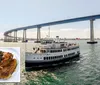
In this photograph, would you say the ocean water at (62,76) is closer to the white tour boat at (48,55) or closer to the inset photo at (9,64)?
the white tour boat at (48,55)

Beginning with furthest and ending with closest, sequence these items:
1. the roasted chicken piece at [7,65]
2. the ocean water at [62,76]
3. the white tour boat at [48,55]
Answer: the white tour boat at [48,55], the ocean water at [62,76], the roasted chicken piece at [7,65]

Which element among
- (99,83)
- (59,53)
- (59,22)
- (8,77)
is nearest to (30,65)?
(59,53)

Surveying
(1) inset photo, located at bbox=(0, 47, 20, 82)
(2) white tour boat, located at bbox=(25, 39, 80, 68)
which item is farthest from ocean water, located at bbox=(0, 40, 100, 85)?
(1) inset photo, located at bbox=(0, 47, 20, 82)

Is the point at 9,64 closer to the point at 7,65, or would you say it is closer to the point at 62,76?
the point at 7,65

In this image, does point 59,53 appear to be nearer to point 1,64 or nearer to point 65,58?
point 65,58

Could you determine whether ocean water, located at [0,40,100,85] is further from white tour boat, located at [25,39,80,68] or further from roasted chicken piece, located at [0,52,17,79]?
roasted chicken piece, located at [0,52,17,79]

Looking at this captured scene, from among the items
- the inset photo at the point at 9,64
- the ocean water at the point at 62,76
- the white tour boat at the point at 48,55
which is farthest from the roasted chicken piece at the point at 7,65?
the white tour boat at the point at 48,55

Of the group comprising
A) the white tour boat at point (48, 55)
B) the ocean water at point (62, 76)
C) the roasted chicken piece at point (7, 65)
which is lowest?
the ocean water at point (62, 76)

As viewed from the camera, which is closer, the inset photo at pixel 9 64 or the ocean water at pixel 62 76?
the inset photo at pixel 9 64
